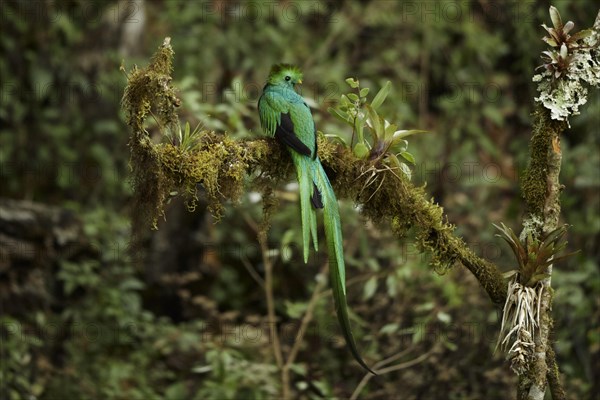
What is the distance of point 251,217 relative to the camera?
4.88m

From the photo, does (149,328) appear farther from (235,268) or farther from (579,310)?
(579,310)

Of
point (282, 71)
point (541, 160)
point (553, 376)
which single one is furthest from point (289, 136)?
point (553, 376)

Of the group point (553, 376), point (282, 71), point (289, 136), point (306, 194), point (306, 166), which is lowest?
point (553, 376)

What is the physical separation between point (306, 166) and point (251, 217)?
7.83 ft

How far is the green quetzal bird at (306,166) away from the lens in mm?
2386

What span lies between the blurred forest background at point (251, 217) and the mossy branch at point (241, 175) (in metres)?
0.78

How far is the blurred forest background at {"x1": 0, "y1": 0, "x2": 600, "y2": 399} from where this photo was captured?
4.19m

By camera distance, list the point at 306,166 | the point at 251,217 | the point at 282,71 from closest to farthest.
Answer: the point at 306,166, the point at 282,71, the point at 251,217

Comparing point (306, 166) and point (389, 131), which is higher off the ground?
point (389, 131)

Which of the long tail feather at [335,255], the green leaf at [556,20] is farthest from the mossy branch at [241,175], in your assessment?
the green leaf at [556,20]

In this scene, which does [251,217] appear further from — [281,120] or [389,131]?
[389,131]

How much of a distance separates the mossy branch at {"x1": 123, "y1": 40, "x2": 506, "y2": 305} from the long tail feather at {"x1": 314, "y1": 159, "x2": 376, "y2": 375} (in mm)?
127

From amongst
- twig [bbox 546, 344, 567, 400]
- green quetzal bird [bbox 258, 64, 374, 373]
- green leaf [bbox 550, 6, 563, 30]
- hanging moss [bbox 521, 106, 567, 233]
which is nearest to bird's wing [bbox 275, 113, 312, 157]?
green quetzal bird [bbox 258, 64, 374, 373]

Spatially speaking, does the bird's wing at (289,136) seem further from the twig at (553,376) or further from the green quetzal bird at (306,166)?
the twig at (553,376)
